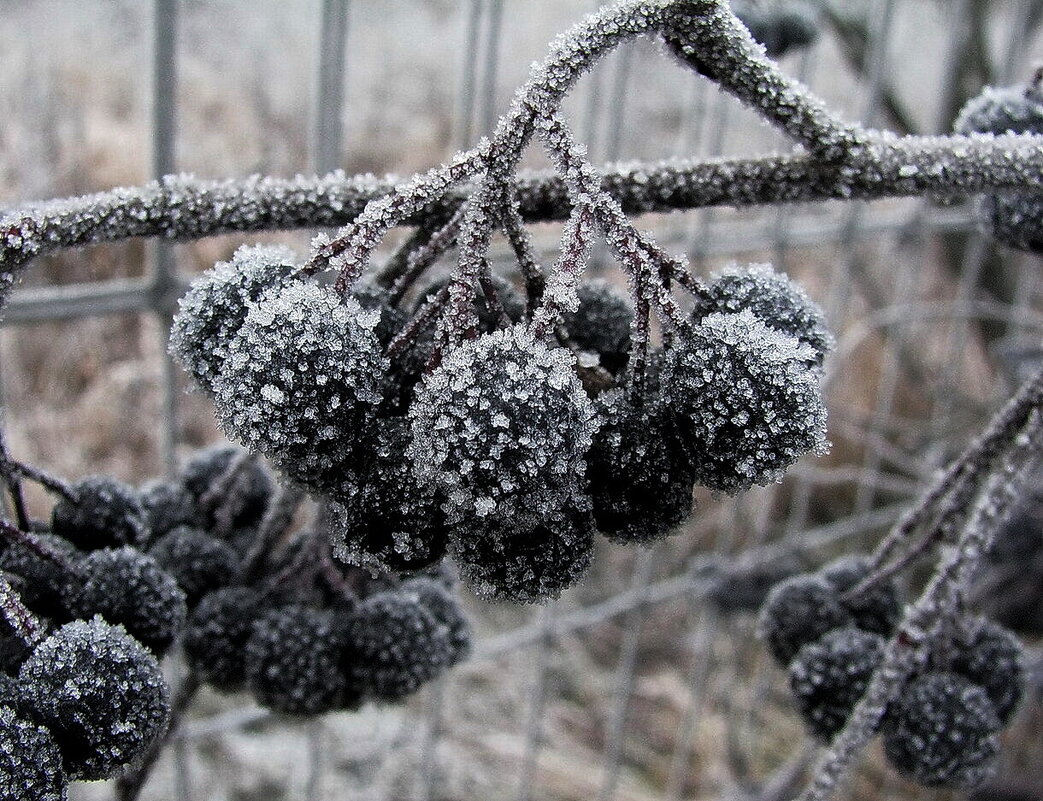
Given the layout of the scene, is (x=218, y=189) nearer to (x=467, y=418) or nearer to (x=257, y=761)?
(x=467, y=418)

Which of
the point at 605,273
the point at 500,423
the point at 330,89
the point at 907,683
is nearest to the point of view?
the point at 500,423

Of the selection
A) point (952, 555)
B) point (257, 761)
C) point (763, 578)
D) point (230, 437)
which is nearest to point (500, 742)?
point (257, 761)

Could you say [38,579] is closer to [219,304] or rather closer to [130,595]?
[130,595]

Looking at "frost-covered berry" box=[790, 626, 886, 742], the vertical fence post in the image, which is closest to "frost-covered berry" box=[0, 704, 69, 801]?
"frost-covered berry" box=[790, 626, 886, 742]

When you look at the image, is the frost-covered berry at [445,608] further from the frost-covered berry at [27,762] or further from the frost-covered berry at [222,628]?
the frost-covered berry at [27,762]

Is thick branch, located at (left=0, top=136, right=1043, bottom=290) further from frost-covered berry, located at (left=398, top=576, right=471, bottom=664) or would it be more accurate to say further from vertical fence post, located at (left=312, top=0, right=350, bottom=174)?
vertical fence post, located at (left=312, top=0, right=350, bottom=174)

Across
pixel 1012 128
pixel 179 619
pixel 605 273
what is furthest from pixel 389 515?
pixel 605 273
